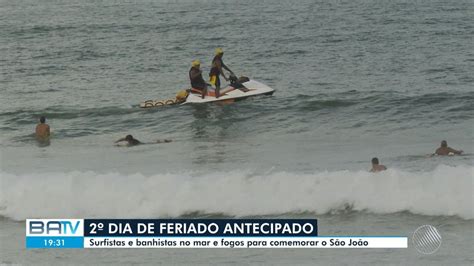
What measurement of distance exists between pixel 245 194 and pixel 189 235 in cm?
199

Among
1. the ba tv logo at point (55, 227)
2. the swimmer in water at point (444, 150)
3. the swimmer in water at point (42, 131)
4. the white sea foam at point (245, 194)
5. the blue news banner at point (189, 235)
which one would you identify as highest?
the swimmer in water at point (42, 131)

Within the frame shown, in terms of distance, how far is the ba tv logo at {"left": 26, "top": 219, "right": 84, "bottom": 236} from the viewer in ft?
41.5

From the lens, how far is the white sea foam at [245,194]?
13445 mm

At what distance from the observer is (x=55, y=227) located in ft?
42.6

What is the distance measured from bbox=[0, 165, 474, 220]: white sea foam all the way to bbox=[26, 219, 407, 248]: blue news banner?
636mm

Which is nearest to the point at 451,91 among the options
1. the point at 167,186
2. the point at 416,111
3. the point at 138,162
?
the point at 416,111

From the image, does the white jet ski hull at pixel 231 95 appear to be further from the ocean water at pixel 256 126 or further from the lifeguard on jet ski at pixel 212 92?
the ocean water at pixel 256 126

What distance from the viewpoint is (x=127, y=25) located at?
1716 inches

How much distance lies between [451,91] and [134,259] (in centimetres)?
1498

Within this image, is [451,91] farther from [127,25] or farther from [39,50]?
[127,25]

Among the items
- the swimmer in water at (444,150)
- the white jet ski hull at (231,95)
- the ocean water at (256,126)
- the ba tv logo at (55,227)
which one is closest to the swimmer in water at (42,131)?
the ocean water at (256,126)

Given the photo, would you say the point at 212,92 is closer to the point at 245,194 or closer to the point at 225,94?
the point at 225,94

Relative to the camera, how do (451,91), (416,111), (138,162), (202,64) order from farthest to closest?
(202,64) → (451,91) → (416,111) → (138,162)

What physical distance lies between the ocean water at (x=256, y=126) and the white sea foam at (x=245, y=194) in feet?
0.11
